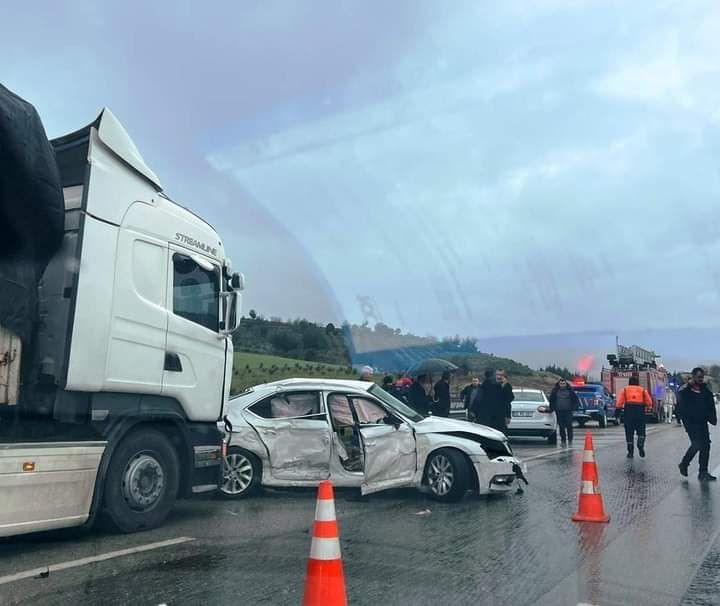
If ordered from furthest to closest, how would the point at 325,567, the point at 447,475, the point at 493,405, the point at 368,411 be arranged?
the point at 493,405 → the point at 368,411 → the point at 447,475 → the point at 325,567

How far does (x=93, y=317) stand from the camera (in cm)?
655

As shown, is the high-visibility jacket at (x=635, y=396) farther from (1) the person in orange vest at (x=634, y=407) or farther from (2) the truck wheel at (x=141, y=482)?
(2) the truck wheel at (x=141, y=482)

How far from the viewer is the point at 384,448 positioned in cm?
868

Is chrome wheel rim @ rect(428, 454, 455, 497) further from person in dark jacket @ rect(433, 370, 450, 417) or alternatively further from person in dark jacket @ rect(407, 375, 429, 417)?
person in dark jacket @ rect(407, 375, 429, 417)

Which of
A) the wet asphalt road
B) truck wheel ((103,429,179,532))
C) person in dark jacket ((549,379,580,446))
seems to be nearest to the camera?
the wet asphalt road

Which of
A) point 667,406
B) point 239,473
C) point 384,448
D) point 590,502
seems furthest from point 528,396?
point 667,406

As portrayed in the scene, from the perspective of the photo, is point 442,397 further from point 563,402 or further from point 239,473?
point 239,473

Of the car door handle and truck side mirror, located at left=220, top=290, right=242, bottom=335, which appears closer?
the car door handle

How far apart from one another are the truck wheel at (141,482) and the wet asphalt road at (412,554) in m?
0.17

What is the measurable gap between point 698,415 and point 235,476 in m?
7.12

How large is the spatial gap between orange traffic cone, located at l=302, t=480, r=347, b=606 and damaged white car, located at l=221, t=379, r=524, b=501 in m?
4.22

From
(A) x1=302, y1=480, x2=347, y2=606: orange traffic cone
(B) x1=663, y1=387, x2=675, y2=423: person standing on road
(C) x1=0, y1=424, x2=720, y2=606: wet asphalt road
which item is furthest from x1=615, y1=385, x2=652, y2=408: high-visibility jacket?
(B) x1=663, y1=387, x2=675, y2=423: person standing on road

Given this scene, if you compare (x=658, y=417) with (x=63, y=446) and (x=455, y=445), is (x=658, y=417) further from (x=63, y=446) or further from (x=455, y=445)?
(x=63, y=446)

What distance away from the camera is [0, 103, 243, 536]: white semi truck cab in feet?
20.4
